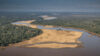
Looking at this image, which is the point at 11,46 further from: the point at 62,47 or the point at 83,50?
the point at 83,50

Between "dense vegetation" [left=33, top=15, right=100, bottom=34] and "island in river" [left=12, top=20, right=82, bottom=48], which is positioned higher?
"island in river" [left=12, top=20, right=82, bottom=48]

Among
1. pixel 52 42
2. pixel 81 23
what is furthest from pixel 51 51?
pixel 81 23

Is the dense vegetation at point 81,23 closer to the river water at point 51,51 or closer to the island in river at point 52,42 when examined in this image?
the island in river at point 52,42

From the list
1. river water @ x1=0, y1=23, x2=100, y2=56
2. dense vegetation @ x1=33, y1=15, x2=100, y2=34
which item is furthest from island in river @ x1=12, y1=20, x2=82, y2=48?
dense vegetation @ x1=33, y1=15, x2=100, y2=34

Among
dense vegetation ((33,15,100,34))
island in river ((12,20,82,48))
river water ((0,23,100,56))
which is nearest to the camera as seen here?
river water ((0,23,100,56))

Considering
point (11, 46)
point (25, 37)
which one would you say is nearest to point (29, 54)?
point (11, 46)

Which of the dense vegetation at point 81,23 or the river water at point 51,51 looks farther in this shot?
the dense vegetation at point 81,23

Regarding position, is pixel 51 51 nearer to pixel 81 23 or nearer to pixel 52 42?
pixel 52 42

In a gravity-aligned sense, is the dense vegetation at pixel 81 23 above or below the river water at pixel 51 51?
below

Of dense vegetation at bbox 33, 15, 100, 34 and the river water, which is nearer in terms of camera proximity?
the river water

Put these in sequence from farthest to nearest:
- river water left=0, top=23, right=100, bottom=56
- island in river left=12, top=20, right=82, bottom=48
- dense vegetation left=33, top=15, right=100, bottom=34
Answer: dense vegetation left=33, top=15, right=100, bottom=34, island in river left=12, top=20, right=82, bottom=48, river water left=0, top=23, right=100, bottom=56

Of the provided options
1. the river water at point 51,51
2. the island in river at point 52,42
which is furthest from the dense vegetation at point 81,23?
the river water at point 51,51

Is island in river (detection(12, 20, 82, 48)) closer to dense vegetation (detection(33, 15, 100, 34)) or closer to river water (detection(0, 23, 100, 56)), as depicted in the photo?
river water (detection(0, 23, 100, 56))
